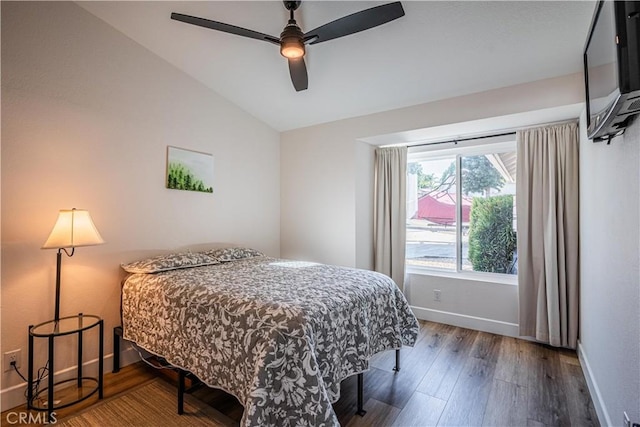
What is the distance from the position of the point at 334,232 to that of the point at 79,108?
2.80 meters

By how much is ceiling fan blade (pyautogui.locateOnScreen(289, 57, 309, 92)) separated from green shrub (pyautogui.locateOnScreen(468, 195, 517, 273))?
2.49 m

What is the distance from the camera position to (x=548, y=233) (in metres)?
2.95

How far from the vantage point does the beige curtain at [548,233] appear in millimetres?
2875

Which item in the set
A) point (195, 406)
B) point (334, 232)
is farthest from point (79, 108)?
point (334, 232)

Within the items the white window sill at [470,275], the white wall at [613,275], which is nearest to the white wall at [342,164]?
the white window sill at [470,275]

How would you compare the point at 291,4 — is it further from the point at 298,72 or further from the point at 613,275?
the point at 613,275

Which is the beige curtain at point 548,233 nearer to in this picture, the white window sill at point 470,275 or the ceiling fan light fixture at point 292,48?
the white window sill at point 470,275

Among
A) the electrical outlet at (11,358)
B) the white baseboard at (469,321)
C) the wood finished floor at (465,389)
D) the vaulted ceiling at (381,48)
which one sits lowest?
the wood finished floor at (465,389)

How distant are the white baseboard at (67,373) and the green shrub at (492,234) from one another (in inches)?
148

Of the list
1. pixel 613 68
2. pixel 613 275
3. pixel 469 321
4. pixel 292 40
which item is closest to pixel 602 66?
pixel 613 68

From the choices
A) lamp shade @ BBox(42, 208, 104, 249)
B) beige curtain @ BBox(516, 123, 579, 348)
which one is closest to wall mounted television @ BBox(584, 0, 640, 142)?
beige curtain @ BBox(516, 123, 579, 348)

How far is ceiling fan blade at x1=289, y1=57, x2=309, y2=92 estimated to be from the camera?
2.28 meters

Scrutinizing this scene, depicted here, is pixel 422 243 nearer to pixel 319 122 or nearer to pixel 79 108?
pixel 319 122

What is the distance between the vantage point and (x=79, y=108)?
2451 mm
